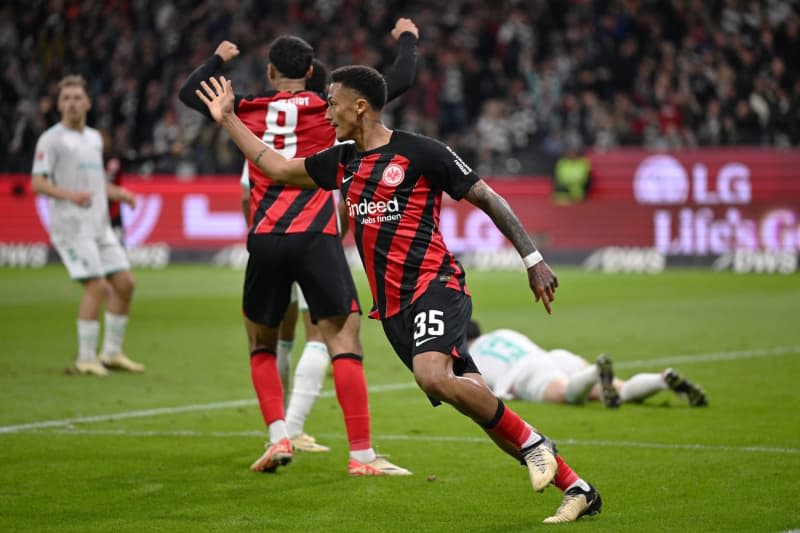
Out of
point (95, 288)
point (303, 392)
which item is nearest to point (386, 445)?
point (303, 392)

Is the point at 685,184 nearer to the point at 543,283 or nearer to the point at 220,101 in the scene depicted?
the point at 220,101

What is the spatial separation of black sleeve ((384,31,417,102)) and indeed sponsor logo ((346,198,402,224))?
1.48m

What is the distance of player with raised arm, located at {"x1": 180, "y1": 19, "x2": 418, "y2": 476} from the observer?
746 centimetres

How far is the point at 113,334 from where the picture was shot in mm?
12188

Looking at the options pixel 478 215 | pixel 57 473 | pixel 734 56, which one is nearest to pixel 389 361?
pixel 57 473

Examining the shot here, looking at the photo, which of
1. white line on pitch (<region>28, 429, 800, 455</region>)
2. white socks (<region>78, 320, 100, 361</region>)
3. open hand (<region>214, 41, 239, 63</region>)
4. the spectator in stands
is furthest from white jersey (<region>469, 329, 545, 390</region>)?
the spectator in stands

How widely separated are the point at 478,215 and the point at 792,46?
727cm

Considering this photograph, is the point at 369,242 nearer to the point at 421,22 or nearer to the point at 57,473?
the point at 57,473

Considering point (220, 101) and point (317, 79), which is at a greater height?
point (317, 79)

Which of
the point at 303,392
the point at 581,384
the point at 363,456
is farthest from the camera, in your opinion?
the point at 581,384

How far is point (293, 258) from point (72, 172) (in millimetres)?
5042

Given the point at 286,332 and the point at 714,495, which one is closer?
the point at 714,495

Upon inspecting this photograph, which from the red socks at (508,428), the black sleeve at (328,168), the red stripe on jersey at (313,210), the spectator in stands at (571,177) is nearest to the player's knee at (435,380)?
the red socks at (508,428)

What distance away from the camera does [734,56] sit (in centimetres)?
2573
